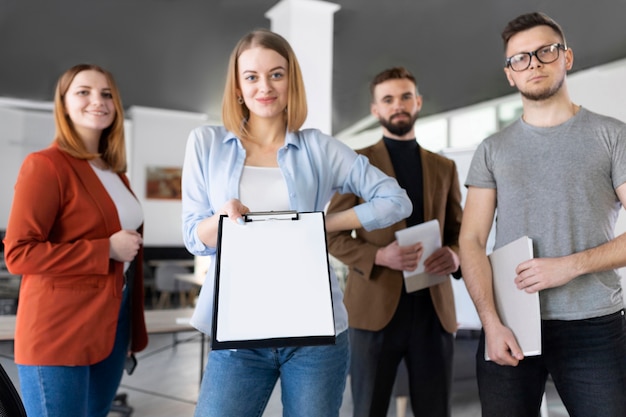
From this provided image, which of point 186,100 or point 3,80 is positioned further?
point 186,100

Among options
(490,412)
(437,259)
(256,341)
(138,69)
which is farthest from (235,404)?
(138,69)

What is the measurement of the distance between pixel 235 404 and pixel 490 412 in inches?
30.9

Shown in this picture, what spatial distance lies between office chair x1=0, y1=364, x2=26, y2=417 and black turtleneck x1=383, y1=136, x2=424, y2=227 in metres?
1.56

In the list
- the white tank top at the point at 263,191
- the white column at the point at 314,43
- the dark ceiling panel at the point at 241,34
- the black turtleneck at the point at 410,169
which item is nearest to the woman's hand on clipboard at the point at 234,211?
the white tank top at the point at 263,191

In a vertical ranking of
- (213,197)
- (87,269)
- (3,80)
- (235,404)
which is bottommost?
(235,404)

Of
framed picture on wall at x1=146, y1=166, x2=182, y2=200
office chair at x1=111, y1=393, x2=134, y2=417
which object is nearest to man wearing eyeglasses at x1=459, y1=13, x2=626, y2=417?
office chair at x1=111, y1=393, x2=134, y2=417

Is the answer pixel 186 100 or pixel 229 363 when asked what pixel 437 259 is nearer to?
pixel 229 363

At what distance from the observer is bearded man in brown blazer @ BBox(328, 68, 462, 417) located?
201cm

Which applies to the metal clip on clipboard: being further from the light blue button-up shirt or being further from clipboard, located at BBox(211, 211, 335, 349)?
the light blue button-up shirt

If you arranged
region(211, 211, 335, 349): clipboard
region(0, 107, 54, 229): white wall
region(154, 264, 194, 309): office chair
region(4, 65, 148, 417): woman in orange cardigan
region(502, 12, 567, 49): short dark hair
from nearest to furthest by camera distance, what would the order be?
region(211, 211, 335, 349): clipboard → region(502, 12, 567, 49): short dark hair → region(4, 65, 148, 417): woman in orange cardigan → region(154, 264, 194, 309): office chair → region(0, 107, 54, 229): white wall

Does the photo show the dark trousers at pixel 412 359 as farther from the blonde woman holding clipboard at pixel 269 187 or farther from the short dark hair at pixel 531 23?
the short dark hair at pixel 531 23

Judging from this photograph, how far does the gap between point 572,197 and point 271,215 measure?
0.88 metres

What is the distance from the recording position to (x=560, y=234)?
1.48 meters

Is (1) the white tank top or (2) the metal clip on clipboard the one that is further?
(1) the white tank top
